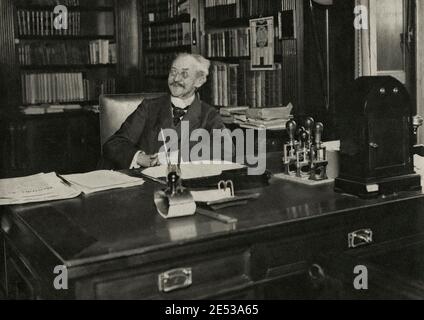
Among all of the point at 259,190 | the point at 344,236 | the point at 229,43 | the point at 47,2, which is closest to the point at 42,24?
the point at 47,2

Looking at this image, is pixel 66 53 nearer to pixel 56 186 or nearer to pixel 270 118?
pixel 270 118

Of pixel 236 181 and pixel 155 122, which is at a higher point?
pixel 155 122

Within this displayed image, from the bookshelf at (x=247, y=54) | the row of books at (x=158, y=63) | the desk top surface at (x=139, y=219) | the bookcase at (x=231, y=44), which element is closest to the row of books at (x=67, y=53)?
the row of books at (x=158, y=63)

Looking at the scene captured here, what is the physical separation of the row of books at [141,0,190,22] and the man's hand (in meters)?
2.73

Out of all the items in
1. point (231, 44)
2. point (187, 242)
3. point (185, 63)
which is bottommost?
point (187, 242)

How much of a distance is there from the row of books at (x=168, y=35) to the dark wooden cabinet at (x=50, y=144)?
1.05 m

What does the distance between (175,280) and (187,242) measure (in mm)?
111

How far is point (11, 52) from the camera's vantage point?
5.46m

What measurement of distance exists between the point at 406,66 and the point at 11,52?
12.4 feet

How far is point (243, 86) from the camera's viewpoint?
4570 millimetres

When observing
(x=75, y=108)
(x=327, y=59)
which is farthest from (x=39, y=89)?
(x=327, y=59)

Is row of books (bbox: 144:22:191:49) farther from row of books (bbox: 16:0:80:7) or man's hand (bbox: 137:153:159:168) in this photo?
man's hand (bbox: 137:153:159:168)

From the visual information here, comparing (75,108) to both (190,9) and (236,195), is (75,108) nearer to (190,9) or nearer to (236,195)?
(190,9)

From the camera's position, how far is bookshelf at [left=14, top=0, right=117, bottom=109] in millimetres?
5672
